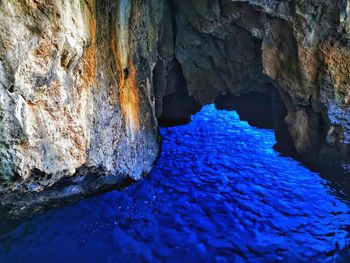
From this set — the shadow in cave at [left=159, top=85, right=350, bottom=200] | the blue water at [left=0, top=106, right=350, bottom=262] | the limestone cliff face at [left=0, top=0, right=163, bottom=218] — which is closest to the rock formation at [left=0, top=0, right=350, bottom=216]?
the limestone cliff face at [left=0, top=0, right=163, bottom=218]

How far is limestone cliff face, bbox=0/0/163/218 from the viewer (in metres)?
8.62

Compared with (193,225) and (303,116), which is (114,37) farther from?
(303,116)

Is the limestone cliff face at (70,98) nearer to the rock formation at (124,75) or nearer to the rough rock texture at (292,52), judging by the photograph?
the rock formation at (124,75)

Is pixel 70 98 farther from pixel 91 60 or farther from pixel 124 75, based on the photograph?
pixel 124 75

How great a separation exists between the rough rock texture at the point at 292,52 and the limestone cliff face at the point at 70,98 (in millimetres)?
5830

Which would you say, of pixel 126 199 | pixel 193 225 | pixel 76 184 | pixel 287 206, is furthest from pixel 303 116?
pixel 76 184

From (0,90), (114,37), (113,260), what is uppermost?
(114,37)

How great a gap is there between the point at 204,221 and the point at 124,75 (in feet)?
23.3

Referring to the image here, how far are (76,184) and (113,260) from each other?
12.0 feet

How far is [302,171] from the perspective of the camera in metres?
16.6

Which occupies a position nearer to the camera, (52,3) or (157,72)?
(52,3)

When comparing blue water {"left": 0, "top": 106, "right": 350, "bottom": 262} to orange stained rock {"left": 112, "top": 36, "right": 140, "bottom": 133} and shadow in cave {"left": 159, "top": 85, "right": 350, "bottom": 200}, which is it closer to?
shadow in cave {"left": 159, "top": 85, "right": 350, "bottom": 200}

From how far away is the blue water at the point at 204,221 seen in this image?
1096 cm

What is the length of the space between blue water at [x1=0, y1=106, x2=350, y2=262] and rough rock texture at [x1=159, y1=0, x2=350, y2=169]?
2372 millimetres
